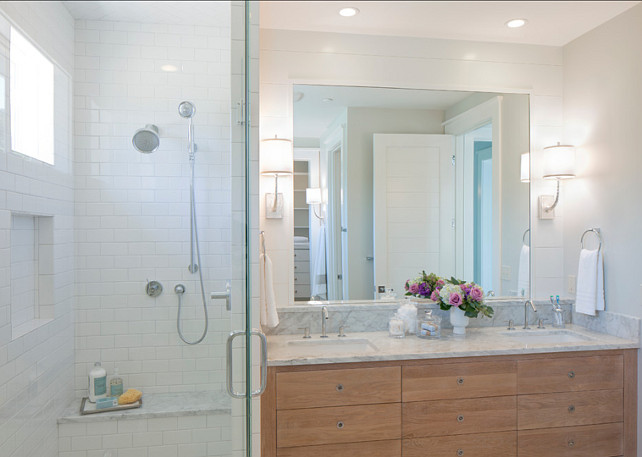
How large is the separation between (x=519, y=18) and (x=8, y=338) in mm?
2623

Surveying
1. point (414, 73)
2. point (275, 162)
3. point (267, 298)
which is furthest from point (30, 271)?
point (414, 73)

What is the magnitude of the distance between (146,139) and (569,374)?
2.24m

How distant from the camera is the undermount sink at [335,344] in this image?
2438 mm

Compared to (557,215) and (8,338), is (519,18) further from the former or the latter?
(8,338)

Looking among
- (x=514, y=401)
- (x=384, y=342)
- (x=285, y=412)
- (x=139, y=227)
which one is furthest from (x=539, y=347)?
(x=139, y=227)

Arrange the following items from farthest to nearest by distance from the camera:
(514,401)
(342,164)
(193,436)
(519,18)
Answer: (342,164) → (519,18) → (514,401) → (193,436)

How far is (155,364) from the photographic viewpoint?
130 cm

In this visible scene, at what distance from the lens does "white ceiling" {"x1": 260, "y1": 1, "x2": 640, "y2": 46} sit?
2.34 metres

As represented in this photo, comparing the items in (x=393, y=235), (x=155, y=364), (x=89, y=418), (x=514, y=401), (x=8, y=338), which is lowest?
(x=514, y=401)

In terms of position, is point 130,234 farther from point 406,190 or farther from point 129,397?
point 406,190

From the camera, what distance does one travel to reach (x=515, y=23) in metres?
2.54

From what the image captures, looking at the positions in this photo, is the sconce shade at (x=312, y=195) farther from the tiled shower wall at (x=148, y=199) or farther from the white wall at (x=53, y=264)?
the white wall at (x=53, y=264)

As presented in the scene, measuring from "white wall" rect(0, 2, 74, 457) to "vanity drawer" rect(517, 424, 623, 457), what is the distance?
2.07 metres

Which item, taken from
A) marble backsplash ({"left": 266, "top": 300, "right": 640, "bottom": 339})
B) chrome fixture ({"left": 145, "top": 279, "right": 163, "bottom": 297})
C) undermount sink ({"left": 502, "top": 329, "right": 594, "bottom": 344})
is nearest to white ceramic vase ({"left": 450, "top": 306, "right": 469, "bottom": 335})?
marble backsplash ({"left": 266, "top": 300, "right": 640, "bottom": 339})
